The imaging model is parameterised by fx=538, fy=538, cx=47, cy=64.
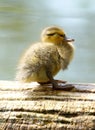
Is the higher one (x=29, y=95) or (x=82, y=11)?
(x=82, y=11)

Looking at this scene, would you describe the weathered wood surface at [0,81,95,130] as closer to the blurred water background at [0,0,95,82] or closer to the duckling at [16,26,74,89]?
the duckling at [16,26,74,89]

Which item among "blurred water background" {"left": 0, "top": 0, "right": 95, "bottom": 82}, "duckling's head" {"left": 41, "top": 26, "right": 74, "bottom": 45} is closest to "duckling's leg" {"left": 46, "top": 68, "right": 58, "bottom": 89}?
"duckling's head" {"left": 41, "top": 26, "right": 74, "bottom": 45}

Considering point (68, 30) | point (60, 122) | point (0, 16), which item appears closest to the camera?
point (60, 122)

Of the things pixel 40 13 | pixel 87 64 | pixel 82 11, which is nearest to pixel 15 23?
pixel 40 13

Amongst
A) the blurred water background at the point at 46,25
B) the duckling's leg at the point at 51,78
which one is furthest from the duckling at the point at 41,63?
the blurred water background at the point at 46,25

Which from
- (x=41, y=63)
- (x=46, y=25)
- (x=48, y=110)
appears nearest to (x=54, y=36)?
(x=41, y=63)

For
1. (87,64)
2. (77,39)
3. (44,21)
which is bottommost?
(87,64)

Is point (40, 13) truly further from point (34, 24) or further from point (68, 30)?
point (68, 30)
